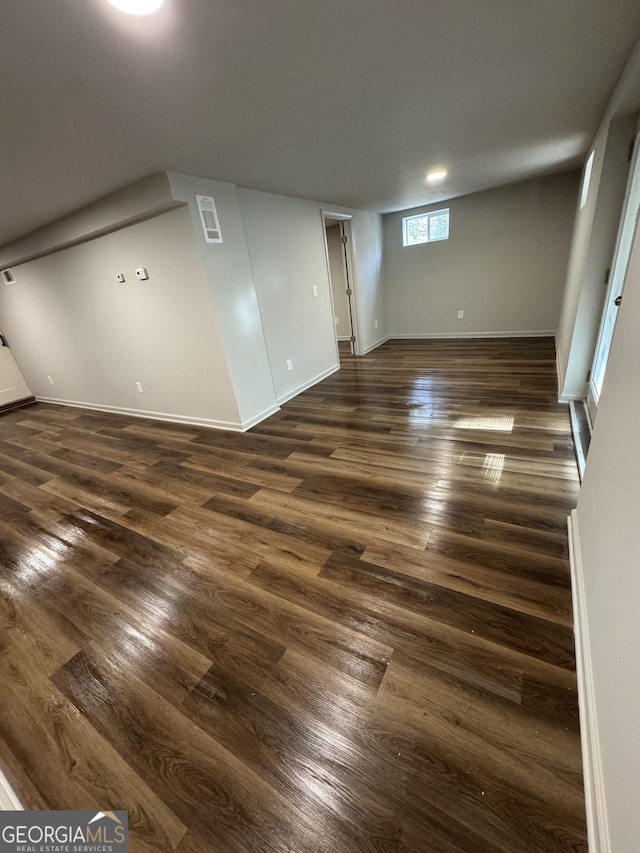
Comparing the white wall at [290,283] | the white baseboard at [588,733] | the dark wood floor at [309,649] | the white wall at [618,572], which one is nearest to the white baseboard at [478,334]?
the white wall at [290,283]

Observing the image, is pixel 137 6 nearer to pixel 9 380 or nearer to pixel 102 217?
pixel 102 217

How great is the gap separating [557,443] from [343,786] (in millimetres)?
2456

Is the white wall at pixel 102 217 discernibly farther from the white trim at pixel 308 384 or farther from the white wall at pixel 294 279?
the white trim at pixel 308 384

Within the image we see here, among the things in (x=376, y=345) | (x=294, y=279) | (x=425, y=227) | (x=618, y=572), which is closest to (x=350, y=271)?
(x=376, y=345)

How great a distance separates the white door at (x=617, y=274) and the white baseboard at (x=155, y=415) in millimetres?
3119

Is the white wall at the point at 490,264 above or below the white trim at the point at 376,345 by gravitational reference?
above

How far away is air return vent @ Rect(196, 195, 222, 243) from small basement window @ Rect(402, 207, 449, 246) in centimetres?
431

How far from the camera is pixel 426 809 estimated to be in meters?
0.86

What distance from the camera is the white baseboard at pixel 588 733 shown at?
0.75 m

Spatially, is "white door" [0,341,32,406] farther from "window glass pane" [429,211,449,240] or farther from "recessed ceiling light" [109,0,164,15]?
"window glass pane" [429,211,449,240]

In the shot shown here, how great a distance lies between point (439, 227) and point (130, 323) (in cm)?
524

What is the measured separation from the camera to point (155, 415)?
404 cm

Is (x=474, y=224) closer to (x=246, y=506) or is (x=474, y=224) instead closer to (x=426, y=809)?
(x=246, y=506)
